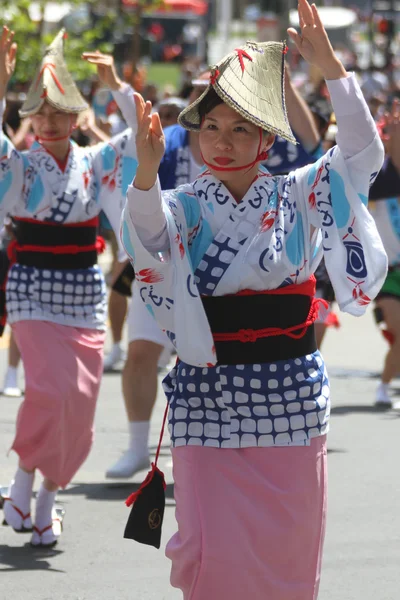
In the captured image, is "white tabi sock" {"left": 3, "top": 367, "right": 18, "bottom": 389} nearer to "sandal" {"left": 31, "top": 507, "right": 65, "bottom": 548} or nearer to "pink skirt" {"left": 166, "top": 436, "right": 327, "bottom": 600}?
"sandal" {"left": 31, "top": 507, "right": 65, "bottom": 548}

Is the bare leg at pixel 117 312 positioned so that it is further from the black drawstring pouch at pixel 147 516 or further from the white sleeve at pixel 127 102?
the black drawstring pouch at pixel 147 516

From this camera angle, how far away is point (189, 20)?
51625 mm

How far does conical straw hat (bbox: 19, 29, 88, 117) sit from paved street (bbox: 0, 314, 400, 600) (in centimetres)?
187

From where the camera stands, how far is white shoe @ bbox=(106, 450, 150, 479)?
690 centimetres

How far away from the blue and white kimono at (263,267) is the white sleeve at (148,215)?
0.09 meters

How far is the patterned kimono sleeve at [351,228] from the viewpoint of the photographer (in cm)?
388

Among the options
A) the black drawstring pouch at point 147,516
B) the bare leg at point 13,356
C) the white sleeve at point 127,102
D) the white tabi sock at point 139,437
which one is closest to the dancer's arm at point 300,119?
the white sleeve at point 127,102

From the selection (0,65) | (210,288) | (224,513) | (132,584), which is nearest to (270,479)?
(224,513)

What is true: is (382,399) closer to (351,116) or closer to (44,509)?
(44,509)

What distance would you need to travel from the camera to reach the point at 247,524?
383cm

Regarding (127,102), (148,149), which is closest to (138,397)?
(127,102)

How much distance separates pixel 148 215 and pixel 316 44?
709 mm

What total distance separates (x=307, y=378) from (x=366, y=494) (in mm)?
2921

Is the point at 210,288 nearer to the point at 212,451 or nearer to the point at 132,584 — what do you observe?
the point at 212,451
